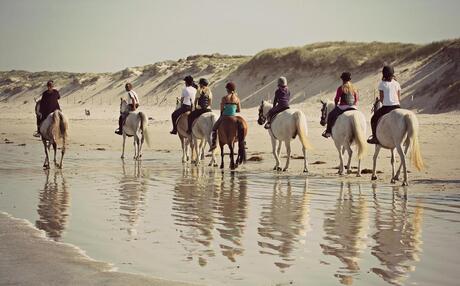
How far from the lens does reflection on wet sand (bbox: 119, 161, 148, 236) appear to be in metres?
9.41

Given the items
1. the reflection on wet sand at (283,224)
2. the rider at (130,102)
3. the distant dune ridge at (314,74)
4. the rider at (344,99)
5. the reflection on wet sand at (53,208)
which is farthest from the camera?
the distant dune ridge at (314,74)

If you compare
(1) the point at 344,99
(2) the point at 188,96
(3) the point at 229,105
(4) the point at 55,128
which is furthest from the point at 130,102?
(1) the point at 344,99

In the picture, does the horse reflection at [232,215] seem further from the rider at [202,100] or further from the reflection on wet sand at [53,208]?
the rider at [202,100]

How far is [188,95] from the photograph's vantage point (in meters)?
21.3

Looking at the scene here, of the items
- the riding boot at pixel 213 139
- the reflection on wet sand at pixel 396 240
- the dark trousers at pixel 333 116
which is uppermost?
the dark trousers at pixel 333 116

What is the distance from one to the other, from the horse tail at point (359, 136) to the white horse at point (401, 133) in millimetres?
773

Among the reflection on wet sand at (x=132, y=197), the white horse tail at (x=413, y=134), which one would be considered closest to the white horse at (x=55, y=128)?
the reflection on wet sand at (x=132, y=197)

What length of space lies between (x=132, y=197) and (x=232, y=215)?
8.65ft

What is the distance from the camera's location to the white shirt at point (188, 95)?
21.2 m

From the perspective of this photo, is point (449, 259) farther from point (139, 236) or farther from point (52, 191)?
point (52, 191)

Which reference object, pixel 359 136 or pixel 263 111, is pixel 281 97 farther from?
pixel 359 136

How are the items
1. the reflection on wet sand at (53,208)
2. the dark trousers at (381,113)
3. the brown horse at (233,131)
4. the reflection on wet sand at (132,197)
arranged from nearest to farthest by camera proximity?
the reflection on wet sand at (53,208) → the reflection on wet sand at (132,197) → the dark trousers at (381,113) → the brown horse at (233,131)

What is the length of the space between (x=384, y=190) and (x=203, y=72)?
68.6 m

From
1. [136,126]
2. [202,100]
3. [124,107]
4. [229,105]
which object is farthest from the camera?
[124,107]
